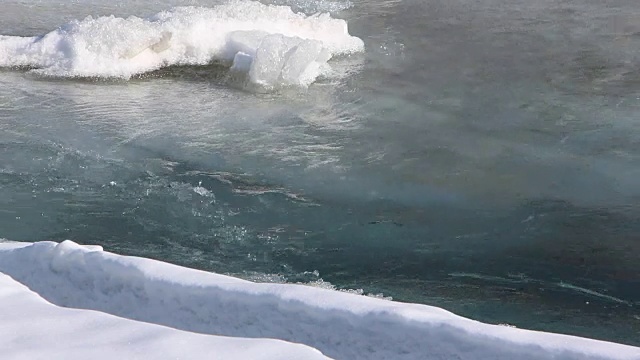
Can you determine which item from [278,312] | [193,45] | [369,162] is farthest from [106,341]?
[193,45]

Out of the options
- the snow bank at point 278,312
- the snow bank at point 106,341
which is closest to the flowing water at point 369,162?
the snow bank at point 278,312

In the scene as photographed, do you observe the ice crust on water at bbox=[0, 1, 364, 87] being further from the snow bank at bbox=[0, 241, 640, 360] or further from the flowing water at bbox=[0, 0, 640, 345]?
the snow bank at bbox=[0, 241, 640, 360]

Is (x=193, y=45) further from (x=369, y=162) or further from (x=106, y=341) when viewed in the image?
(x=106, y=341)

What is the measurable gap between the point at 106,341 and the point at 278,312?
0.61 m

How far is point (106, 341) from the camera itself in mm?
2832

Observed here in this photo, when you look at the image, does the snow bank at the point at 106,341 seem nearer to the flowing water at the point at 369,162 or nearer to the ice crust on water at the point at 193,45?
the flowing water at the point at 369,162

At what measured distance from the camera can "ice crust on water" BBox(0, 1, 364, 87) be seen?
747 centimetres

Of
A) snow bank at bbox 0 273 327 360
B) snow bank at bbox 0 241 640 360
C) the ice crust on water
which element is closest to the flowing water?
the ice crust on water

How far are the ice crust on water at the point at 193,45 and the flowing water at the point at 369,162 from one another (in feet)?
0.08

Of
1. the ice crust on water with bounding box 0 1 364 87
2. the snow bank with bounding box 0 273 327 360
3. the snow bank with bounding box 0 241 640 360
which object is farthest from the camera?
the ice crust on water with bounding box 0 1 364 87

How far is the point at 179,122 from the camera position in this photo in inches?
266

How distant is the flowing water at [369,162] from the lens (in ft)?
15.9

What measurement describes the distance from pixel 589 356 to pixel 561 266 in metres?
2.13

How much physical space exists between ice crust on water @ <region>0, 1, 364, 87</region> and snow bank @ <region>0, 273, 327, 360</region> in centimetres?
460
